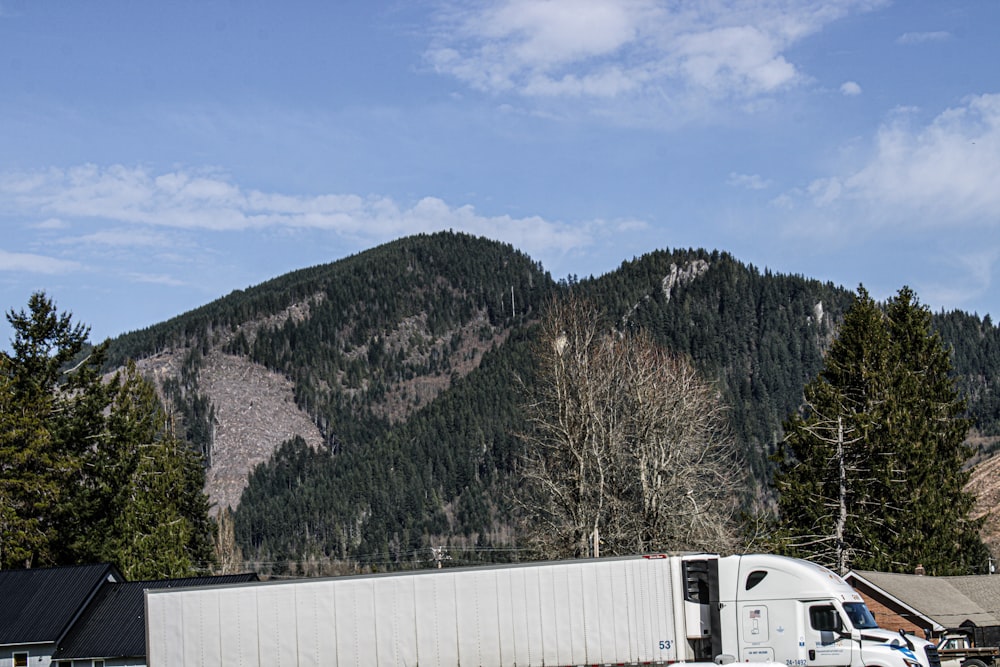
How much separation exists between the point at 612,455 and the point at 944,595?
52.0 feet

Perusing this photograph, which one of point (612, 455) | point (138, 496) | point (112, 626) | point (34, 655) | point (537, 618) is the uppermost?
point (612, 455)

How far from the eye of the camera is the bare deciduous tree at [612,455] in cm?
5203

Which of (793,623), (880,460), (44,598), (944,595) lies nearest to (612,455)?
(880,460)

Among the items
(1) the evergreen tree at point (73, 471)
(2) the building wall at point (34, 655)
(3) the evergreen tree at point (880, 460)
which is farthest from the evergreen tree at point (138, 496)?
(3) the evergreen tree at point (880, 460)

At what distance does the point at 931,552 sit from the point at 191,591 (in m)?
38.6

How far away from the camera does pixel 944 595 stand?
47.3 m

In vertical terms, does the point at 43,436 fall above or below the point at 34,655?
above

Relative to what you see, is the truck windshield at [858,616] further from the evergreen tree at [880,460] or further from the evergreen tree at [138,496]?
the evergreen tree at [138,496]

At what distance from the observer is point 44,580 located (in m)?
44.8

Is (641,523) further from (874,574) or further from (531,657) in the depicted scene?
(531,657)

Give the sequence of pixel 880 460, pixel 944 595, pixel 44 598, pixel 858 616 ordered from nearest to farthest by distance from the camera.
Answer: pixel 858 616
pixel 44 598
pixel 944 595
pixel 880 460

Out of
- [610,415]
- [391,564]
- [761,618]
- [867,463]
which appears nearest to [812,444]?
[867,463]

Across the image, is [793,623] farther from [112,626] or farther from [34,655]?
[34,655]

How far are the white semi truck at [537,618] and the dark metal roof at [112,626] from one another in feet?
46.8
